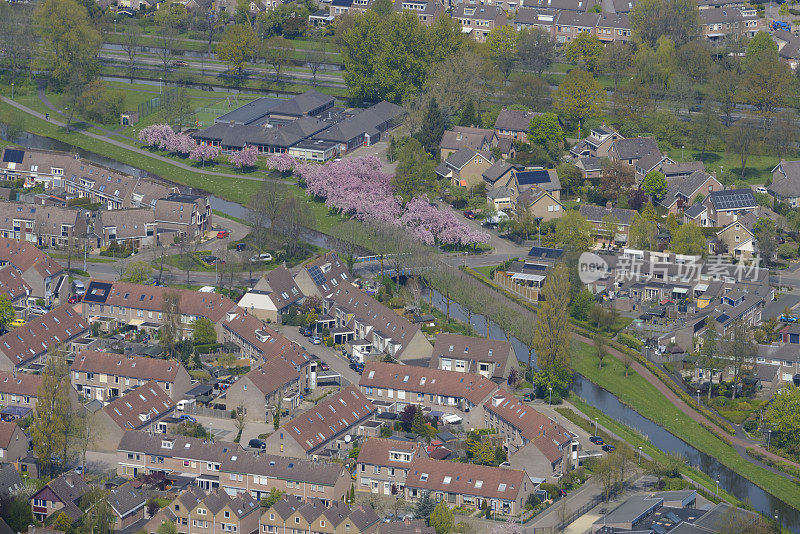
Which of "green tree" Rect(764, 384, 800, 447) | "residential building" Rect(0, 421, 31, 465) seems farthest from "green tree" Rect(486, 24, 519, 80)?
"residential building" Rect(0, 421, 31, 465)

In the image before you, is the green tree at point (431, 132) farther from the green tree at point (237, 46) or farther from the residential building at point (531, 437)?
the residential building at point (531, 437)

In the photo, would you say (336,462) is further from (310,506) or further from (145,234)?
(145,234)

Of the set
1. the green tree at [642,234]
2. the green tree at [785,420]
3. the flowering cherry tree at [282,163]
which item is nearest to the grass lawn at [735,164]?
the green tree at [642,234]

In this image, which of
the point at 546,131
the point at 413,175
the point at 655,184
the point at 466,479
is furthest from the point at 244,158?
the point at 466,479

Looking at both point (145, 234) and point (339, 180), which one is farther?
point (339, 180)

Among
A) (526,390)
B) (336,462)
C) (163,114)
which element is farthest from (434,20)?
(336,462)

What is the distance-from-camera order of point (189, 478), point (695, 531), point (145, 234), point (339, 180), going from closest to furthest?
point (695, 531) → point (189, 478) → point (145, 234) → point (339, 180)

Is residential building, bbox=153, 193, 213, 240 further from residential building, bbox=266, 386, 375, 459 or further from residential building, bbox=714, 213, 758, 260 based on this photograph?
residential building, bbox=714, 213, 758, 260
